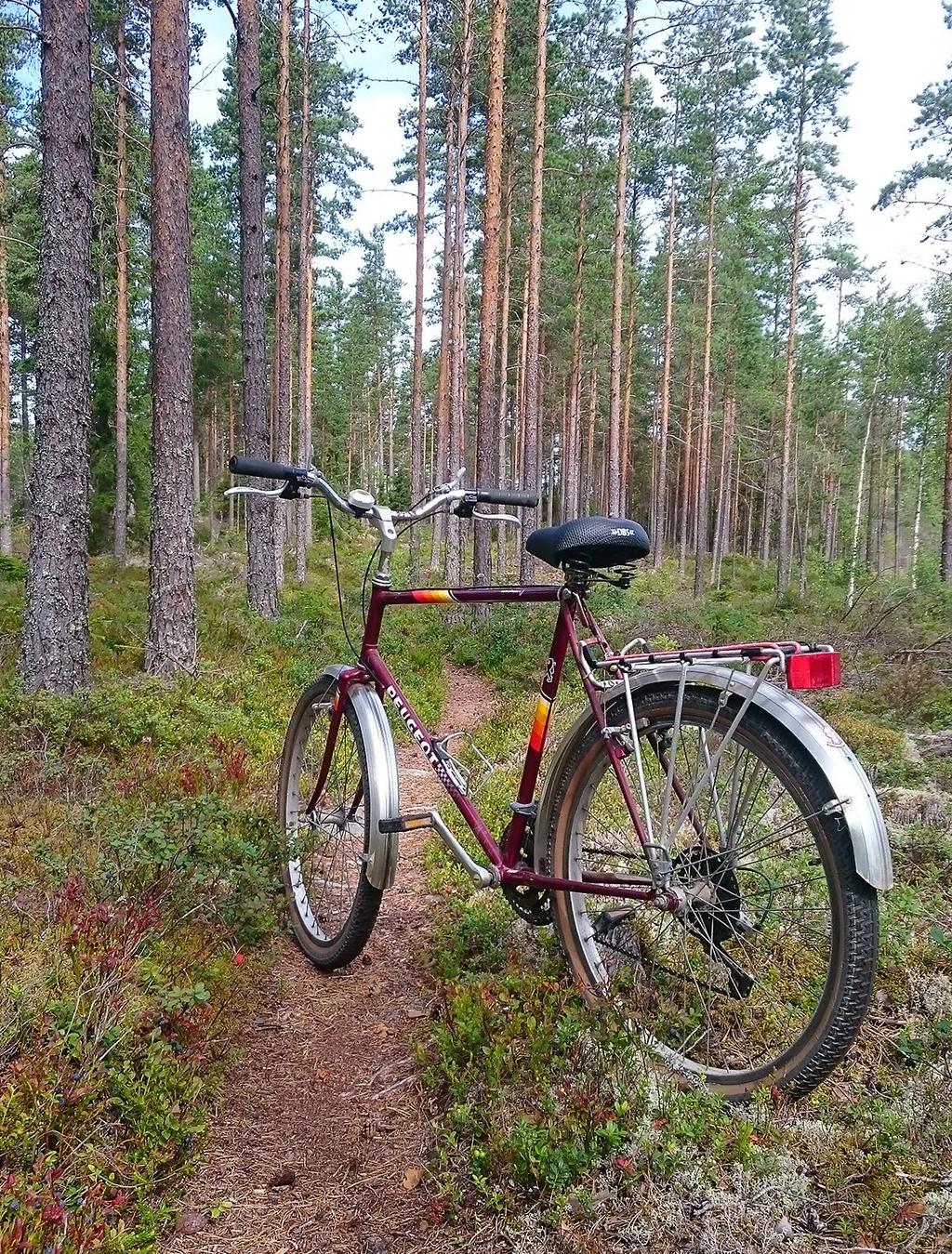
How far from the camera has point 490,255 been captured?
477 inches

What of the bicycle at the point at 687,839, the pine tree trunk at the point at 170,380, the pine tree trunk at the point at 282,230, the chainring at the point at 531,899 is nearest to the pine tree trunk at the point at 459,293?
the pine tree trunk at the point at 282,230

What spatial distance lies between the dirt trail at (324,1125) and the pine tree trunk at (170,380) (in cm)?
443

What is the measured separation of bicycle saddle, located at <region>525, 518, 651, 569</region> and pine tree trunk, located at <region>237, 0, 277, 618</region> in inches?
351

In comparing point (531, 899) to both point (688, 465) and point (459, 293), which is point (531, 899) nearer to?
point (459, 293)

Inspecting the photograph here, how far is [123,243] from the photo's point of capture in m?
17.5

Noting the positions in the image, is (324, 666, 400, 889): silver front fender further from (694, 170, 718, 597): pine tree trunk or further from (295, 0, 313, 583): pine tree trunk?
(694, 170, 718, 597): pine tree trunk

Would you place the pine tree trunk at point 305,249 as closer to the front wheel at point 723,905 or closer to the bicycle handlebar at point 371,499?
the bicycle handlebar at point 371,499

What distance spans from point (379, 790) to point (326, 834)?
2.15ft

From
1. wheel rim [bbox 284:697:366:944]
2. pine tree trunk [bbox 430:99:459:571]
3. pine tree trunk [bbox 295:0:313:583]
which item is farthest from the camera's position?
pine tree trunk [bbox 430:99:459:571]

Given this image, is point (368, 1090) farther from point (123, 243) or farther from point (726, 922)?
point (123, 243)

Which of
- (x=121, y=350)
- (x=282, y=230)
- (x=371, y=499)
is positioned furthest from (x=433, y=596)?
(x=121, y=350)

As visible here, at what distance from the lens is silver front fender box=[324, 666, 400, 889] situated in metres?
2.71

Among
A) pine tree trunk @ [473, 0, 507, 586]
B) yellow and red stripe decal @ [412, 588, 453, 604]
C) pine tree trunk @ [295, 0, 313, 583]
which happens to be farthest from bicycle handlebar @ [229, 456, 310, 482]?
pine tree trunk @ [295, 0, 313, 583]

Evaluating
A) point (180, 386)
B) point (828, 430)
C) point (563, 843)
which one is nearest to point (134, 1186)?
point (563, 843)
